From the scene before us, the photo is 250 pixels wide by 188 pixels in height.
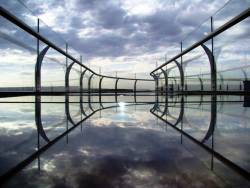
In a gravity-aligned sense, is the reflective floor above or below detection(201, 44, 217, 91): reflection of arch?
below

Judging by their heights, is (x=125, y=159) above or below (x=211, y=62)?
below

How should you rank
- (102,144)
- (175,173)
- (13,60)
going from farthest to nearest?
(13,60) < (102,144) < (175,173)

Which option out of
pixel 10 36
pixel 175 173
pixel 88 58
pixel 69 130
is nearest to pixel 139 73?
pixel 88 58

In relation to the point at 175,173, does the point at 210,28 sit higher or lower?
higher

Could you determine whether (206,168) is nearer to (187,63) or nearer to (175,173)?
(175,173)

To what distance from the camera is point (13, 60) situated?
19.0 feet

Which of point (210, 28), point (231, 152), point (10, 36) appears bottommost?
point (231, 152)

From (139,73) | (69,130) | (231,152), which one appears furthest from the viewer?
(139,73)

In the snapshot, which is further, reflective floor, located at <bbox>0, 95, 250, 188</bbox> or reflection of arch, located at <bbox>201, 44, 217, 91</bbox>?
reflection of arch, located at <bbox>201, 44, 217, 91</bbox>

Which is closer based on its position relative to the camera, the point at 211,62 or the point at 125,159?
the point at 125,159

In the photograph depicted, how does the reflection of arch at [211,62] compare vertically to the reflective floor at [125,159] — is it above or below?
above

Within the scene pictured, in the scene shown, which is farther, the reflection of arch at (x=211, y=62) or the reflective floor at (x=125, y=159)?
the reflection of arch at (x=211, y=62)

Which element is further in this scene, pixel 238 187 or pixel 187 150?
pixel 187 150

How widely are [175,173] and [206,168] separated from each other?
160 millimetres
